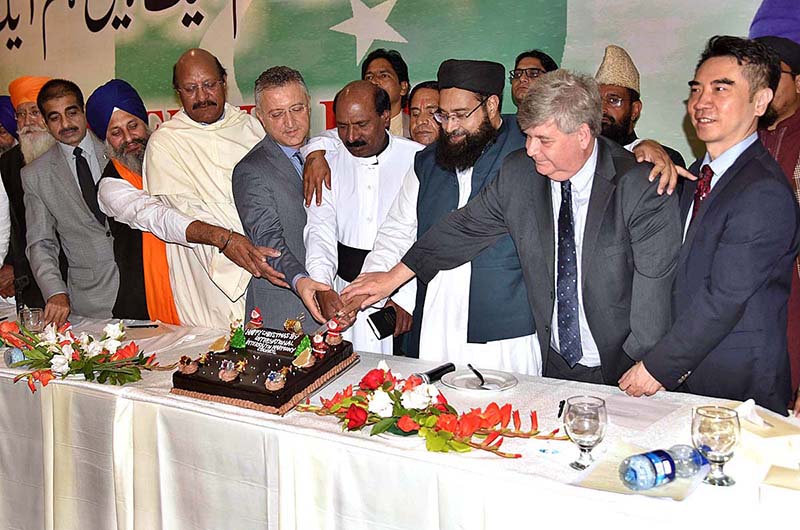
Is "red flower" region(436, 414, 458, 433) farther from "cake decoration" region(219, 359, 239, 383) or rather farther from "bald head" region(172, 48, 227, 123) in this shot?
"bald head" region(172, 48, 227, 123)

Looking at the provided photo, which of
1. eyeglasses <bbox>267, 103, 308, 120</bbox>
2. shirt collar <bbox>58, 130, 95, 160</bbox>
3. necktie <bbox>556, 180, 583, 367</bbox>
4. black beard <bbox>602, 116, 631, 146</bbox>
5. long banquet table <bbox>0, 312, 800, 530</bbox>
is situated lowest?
long banquet table <bbox>0, 312, 800, 530</bbox>

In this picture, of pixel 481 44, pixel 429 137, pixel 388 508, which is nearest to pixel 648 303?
pixel 388 508

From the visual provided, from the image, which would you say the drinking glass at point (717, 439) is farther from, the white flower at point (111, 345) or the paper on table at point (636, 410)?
the white flower at point (111, 345)

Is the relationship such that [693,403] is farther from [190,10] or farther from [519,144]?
[190,10]

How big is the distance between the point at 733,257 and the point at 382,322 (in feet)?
3.91

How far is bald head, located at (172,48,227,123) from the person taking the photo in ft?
12.4

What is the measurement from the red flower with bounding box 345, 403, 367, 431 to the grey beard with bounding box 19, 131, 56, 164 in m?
3.57

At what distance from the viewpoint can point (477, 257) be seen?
310 cm

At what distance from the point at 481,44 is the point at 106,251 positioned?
249 cm

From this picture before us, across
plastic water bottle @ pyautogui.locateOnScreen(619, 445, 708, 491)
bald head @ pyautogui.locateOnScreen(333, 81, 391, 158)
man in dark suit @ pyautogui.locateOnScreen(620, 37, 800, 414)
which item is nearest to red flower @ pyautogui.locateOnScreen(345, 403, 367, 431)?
plastic water bottle @ pyautogui.locateOnScreen(619, 445, 708, 491)

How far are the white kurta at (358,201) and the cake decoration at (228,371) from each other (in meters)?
1.07

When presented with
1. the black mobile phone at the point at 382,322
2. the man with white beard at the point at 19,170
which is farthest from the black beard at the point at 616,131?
the man with white beard at the point at 19,170

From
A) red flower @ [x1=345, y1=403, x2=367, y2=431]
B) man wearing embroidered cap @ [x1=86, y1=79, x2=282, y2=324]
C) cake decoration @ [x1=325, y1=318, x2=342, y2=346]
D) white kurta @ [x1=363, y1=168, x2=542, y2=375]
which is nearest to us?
red flower @ [x1=345, y1=403, x2=367, y2=431]

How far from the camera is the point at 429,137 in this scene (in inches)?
161
